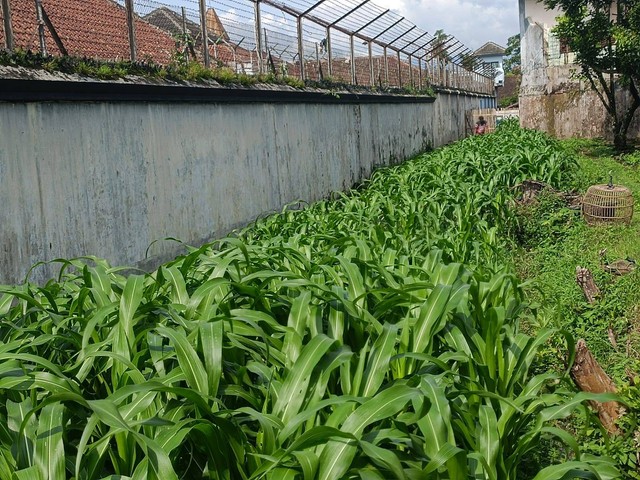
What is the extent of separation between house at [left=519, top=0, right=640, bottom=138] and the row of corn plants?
18.0 metres

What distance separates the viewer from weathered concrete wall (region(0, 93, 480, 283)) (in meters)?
4.71

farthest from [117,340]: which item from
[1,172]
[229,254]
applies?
[1,172]

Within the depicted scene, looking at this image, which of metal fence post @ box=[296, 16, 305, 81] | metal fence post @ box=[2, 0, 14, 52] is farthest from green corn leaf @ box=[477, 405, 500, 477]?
metal fence post @ box=[296, 16, 305, 81]

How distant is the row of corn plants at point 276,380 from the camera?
2215 millimetres

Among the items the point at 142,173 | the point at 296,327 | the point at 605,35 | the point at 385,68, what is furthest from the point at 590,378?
the point at 605,35

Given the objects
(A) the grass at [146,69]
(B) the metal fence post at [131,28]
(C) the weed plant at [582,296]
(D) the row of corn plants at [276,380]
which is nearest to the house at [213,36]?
(A) the grass at [146,69]

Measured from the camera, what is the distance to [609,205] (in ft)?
27.1

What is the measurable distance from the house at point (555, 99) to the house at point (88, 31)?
15.4 meters

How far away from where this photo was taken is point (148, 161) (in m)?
6.11

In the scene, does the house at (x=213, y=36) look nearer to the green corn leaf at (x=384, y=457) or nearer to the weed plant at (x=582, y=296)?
the weed plant at (x=582, y=296)

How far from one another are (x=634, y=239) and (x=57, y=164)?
5.75 m

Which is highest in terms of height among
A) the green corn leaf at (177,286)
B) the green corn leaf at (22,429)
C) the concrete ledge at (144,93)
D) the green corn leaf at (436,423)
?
the concrete ledge at (144,93)

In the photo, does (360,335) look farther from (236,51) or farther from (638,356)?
(236,51)

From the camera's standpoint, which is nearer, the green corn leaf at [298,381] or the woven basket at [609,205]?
the green corn leaf at [298,381]
